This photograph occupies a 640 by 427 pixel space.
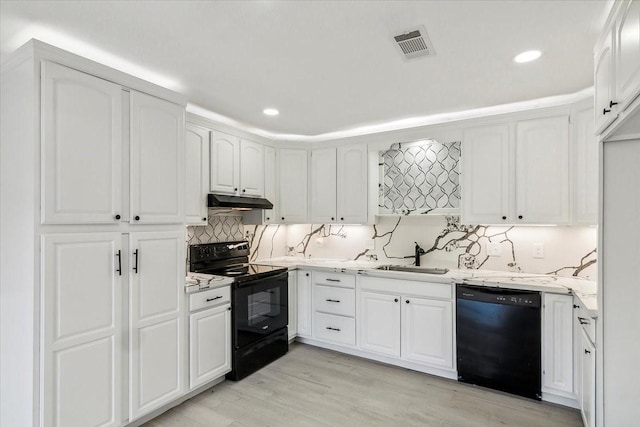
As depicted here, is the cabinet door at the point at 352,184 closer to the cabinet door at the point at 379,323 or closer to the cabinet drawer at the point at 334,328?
the cabinet door at the point at 379,323

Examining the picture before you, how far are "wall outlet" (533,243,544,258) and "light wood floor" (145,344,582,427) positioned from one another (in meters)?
1.20

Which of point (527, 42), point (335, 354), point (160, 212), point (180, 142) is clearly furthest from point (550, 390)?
point (180, 142)

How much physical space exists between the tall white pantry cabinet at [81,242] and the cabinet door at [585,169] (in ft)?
10.0

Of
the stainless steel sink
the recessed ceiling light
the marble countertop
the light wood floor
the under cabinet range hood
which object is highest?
the recessed ceiling light

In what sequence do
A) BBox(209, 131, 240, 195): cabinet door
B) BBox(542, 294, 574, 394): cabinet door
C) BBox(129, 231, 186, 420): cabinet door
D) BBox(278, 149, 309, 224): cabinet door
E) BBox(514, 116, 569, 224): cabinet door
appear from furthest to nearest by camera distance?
BBox(278, 149, 309, 224): cabinet door, BBox(209, 131, 240, 195): cabinet door, BBox(514, 116, 569, 224): cabinet door, BBox(542, 294, 574, 394): cabinet door, BBox(129, 231, 186, 420): cabinet door

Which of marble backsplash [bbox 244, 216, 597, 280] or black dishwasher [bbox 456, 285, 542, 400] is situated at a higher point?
marble backsplash [bbox 244, 216, 597, 280]

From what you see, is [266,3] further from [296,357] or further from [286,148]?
[296,357]

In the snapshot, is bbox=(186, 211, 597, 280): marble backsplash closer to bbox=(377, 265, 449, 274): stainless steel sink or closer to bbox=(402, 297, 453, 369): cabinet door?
bbox=(377, 265, 449, 274): stainless steel sink

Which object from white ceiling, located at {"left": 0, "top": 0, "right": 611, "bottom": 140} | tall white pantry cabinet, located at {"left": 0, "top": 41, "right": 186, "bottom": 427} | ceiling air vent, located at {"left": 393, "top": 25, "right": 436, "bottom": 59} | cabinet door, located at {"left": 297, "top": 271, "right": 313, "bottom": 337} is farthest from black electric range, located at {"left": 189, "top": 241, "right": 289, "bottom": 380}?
ceiling air vent, located at {"left": 393, "top": 25, "right": 436, "bottom": 59}

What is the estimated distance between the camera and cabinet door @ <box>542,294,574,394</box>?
2.55 m

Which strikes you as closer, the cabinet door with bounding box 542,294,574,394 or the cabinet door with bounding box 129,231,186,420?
the cabinet door with bounding box 129,231,186,420

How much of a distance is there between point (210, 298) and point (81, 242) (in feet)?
3.53

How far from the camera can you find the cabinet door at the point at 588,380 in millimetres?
1918

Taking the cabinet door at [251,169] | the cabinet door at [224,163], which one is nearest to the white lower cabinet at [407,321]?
the cabinet door at [251,169]
